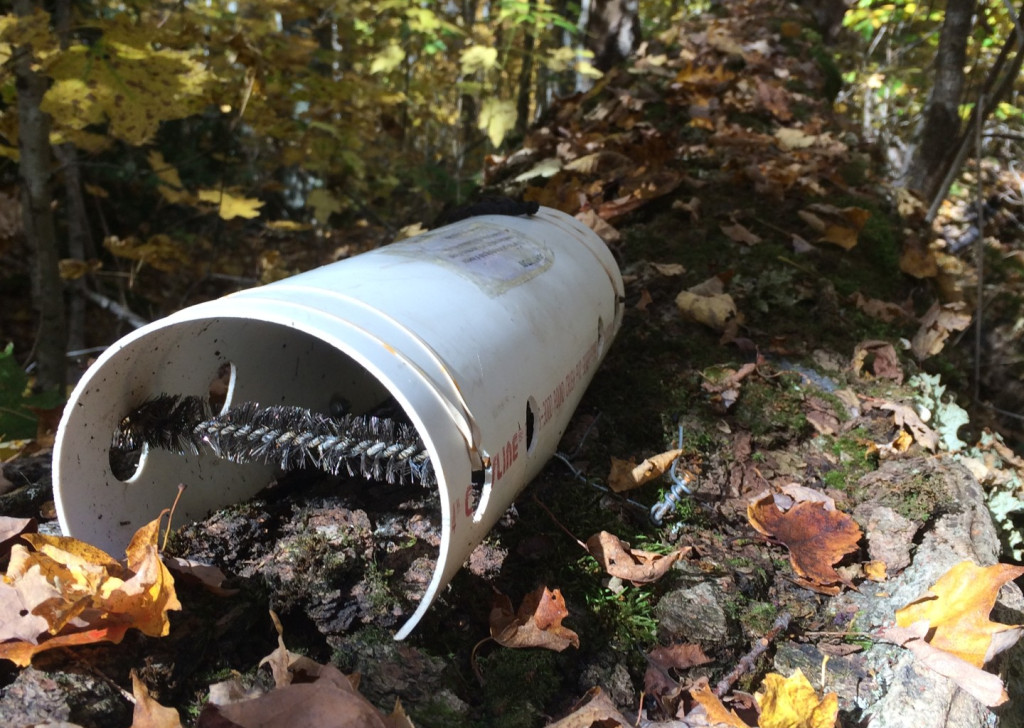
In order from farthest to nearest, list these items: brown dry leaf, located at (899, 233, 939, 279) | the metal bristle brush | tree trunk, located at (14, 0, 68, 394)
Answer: brown dry leaf, located at (899, 233, 939, 279) < tree trunk, located at (14, 0, 68, 394) < the metal bristle brush

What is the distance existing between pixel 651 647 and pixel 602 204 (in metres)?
2.60

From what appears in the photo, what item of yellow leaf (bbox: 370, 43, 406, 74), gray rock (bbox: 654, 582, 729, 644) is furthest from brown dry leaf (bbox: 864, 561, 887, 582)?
yellow leaf (bbox: 370, 43, 406, 74)

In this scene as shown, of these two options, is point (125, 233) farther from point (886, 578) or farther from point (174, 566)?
point (886, 578)

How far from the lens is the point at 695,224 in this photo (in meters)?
3.53

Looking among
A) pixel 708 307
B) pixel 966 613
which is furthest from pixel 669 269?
pixel 966 613

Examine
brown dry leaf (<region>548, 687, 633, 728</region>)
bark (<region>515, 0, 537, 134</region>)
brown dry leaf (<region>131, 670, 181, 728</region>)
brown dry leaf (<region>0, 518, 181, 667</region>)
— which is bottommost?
bark (<region>515, 0, 537, 134</region>)

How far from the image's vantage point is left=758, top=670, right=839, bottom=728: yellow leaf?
49.9 inches

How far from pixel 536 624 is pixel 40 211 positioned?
10.5 feet

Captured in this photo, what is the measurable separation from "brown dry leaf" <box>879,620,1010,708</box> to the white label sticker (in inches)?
47.8

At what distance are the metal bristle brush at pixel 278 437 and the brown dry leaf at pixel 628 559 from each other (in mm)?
466

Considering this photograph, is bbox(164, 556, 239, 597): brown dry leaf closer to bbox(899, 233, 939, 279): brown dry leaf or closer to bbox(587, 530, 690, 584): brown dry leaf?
bbox(587, 530, 690, 584): brown dry leaf

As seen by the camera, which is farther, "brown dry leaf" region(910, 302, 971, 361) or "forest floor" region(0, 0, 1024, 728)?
"brown dry leaf" region(910, 302, 971, 361)

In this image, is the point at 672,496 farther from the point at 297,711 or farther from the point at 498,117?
the point at 498,117

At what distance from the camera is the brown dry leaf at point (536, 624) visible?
1448 mm
